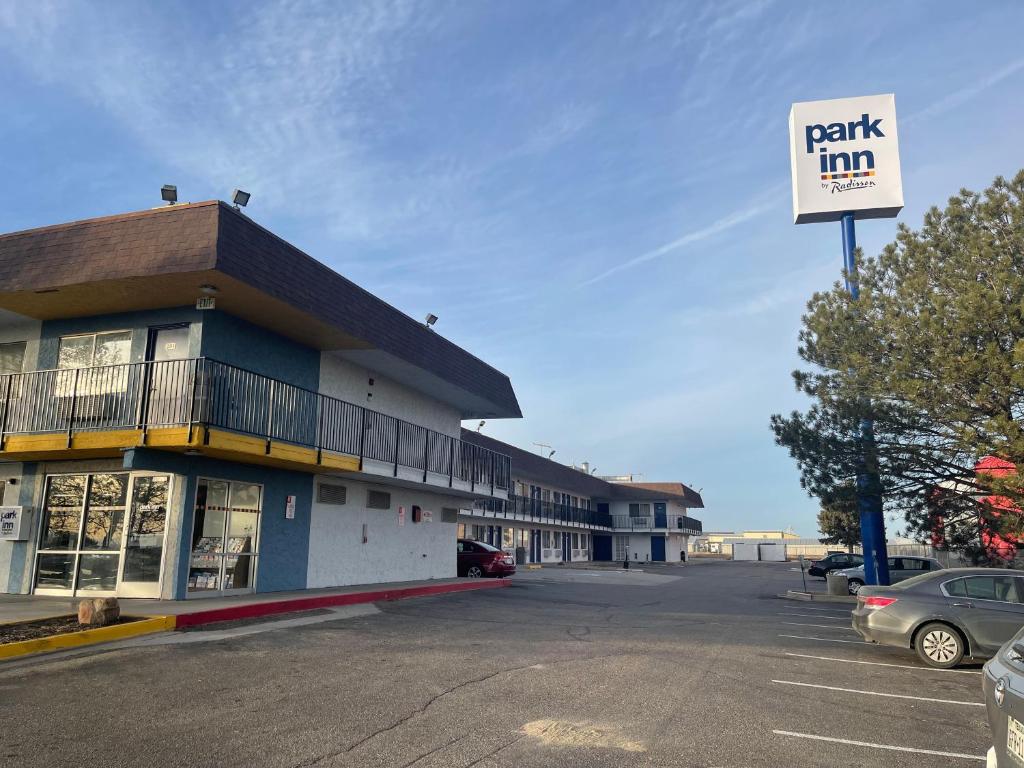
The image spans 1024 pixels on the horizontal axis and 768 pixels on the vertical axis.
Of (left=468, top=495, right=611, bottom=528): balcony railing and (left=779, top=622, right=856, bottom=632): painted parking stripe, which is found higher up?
(left=468, top=495, right=611, bottom=528): balcony railing

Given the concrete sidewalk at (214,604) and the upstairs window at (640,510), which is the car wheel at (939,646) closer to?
the concrete sidewalk at (214,604)

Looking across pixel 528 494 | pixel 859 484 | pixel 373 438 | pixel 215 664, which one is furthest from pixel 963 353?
pixel 528 494

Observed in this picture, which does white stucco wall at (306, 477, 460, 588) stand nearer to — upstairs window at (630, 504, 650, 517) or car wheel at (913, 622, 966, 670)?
car wheel at (913, 622, 966, 670)

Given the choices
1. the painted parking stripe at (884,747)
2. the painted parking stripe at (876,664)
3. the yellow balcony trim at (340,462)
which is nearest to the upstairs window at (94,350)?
the yellow balcony trim at (340,462)

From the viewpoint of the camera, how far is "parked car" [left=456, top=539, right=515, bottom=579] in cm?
2723

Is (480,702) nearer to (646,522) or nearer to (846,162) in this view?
(846,162)

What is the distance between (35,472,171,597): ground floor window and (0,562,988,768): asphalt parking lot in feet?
12.0

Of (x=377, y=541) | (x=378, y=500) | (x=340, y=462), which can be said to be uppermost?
(x=340, y=462)

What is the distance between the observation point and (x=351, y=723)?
6.58 meters

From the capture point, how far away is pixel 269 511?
654 inches

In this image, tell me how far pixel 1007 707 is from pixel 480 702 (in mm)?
4906

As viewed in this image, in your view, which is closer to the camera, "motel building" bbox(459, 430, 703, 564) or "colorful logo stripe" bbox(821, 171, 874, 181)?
"colorful logo stripe" bbox(821, 171, 874, 181)

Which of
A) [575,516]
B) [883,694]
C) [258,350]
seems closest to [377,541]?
[258,350]

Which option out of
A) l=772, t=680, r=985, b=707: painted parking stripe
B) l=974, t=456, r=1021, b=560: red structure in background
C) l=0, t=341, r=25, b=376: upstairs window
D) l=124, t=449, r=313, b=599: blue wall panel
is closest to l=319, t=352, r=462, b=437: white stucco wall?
l=124, t=449, r=313, b=599: blue wall panel
